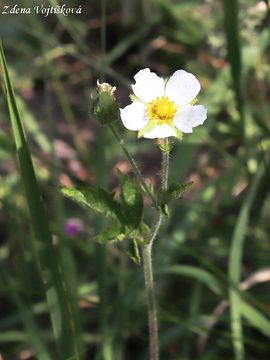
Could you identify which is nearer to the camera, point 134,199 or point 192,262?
point 134,199

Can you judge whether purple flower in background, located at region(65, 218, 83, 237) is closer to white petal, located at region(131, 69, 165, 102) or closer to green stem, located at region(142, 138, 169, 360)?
green stem, located at region(142, 138, 169, 360)

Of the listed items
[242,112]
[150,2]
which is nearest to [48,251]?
[242,112]

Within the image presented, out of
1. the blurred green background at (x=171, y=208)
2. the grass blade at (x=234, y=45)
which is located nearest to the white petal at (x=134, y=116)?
the blurred green background at (x=171, y=208)

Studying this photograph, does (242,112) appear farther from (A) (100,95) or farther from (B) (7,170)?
(B) (7,170)

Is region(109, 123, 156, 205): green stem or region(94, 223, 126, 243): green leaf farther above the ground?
region(109, 123, 156, 205): green stem

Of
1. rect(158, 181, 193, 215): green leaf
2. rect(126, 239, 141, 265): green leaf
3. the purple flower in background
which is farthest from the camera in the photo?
the purple flower in background

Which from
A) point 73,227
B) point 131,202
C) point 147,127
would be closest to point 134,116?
point 147,127

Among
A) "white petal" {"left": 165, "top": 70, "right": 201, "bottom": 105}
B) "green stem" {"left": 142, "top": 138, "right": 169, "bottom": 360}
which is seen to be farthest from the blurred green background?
"white petal" {"left": 165, "top": 70, "right": 201, "bottom": 105}
